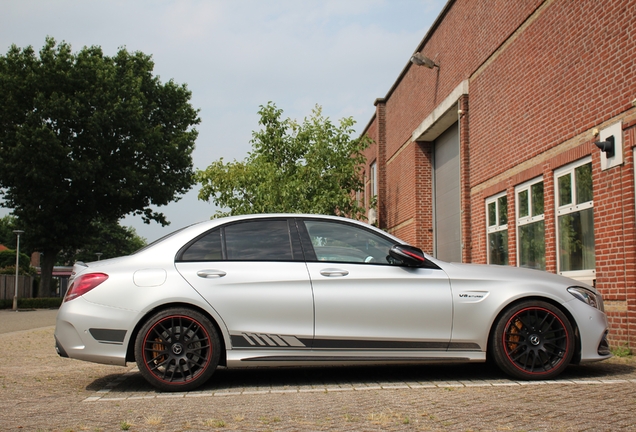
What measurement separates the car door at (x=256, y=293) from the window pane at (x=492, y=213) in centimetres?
915

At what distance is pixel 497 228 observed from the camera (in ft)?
48.6

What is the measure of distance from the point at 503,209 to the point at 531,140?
2397mm

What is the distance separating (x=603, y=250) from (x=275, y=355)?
16.6 feet

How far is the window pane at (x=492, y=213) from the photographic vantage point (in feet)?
49.2

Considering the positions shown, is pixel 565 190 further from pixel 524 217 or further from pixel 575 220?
pixel 524 217

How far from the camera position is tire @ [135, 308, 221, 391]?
247 inches

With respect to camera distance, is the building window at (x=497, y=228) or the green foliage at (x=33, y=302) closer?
the building window at (x=497, y=228)

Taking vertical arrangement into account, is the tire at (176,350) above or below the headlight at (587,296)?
below

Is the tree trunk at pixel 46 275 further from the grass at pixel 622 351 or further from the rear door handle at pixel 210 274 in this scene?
the rear door handle at pixel 210 274

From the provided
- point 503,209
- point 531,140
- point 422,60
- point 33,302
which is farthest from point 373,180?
point 33,302

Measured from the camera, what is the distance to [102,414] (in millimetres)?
5348

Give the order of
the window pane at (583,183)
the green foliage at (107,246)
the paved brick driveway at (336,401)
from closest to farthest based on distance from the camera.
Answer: the paved brick driveway at (336,401), the window pane at (583,183), the green foliage at (107,246)

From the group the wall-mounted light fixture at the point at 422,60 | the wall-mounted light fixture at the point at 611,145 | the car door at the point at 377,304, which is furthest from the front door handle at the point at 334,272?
the wall-mounted light fixture at the point at 422,60

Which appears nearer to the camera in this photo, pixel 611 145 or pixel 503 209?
pixel 611 145
